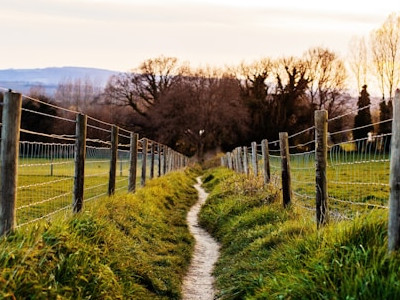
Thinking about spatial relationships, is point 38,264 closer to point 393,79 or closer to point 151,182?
point 151,182

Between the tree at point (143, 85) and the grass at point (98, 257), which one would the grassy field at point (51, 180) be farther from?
the tree at point (143, 85)

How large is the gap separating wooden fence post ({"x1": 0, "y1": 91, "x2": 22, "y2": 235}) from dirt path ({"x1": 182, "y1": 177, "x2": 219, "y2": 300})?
267cm

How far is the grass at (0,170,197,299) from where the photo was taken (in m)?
4.87

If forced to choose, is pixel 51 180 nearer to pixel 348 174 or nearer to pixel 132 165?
pixel 132 165

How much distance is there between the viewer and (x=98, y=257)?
21.1ft

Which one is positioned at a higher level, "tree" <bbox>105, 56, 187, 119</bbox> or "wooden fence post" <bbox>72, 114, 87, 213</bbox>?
"tree" <bbox>105, 56, 187, 119</bbox>

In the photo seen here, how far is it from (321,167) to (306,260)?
2.18 metres

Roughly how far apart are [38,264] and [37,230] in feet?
2.95

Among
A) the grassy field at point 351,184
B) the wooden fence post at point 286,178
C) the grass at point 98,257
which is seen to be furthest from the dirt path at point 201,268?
the grassy field at point 351,184

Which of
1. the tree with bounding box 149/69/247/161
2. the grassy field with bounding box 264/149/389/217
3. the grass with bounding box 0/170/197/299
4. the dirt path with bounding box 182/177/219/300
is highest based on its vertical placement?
the tree with bounding box 149/69/247/161

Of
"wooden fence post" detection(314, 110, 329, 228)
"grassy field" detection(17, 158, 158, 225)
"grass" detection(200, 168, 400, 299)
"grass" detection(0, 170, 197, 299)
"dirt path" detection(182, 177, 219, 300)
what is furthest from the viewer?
"grassy field" detection(17, 158, 158, 225)

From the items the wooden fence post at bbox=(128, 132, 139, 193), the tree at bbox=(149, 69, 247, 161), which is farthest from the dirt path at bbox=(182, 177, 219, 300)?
the tree at bbox=(149, 69, 247, 161)

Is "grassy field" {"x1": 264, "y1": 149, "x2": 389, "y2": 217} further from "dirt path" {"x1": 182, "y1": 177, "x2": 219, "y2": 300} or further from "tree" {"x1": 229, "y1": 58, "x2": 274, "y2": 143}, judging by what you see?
"tree" {"x1": 229, "y1": 58, "x2": 274, "y2": 143}

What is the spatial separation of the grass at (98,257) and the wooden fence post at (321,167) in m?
2.16
